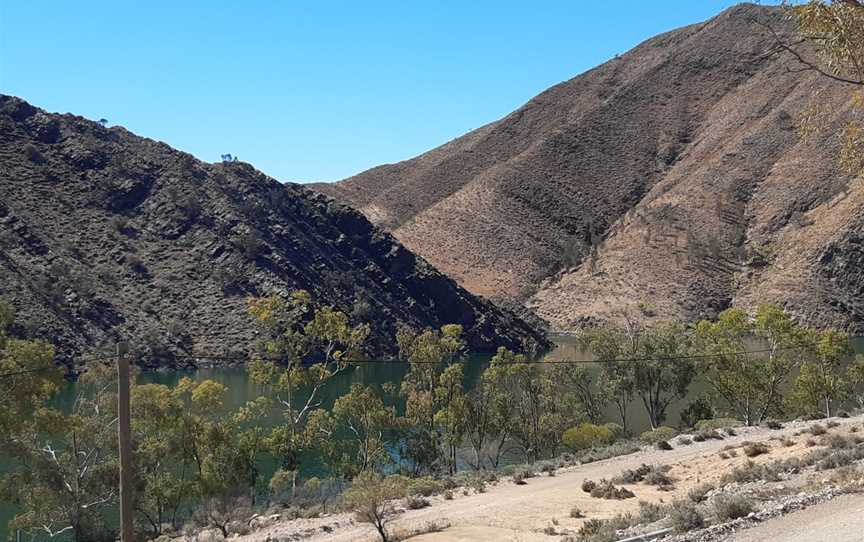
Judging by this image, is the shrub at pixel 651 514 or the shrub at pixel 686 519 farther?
the shrub at pixel 651 514

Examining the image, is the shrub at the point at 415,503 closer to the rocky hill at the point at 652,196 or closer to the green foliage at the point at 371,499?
the green foliage at the point at 371,499

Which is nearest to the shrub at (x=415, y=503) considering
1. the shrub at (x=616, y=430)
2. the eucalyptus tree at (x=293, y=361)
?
the eucalyptus tree at (x=293, y=361)

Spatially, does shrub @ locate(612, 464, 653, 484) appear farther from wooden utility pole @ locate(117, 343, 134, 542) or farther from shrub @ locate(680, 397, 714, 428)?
shrub @ locate(680, 397, 714, 428)

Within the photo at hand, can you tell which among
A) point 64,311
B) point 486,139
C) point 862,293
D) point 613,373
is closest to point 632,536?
point 613,373

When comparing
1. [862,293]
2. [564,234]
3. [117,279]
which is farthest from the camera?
[564,234]

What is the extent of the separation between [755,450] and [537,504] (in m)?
7.24

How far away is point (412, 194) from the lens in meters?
142

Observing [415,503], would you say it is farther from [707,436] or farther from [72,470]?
[707,436]

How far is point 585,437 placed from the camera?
3862cm

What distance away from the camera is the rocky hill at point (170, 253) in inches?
2881

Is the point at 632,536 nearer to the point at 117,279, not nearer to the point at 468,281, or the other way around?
the point at 117,279

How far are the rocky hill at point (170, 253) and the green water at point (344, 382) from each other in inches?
90.3

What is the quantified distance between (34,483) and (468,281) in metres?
92.2

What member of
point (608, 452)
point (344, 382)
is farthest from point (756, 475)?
point (344, 382)
